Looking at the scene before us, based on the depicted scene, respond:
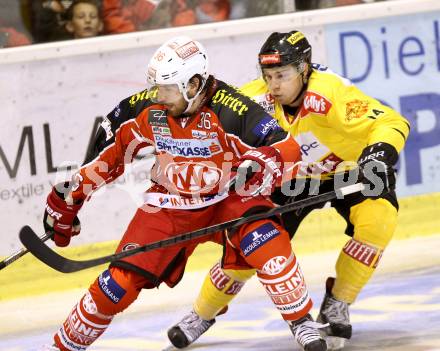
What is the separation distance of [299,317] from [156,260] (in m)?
0.61

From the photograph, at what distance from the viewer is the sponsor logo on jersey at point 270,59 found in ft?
17.0

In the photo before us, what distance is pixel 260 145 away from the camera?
4.67m

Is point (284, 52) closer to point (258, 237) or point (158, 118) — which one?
point (158, 118)

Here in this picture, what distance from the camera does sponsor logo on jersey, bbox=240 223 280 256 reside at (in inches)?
182

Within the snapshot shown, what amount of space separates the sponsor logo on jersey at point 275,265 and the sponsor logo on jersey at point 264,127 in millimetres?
492

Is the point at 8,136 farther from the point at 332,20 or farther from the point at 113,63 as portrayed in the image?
the point at 332,20

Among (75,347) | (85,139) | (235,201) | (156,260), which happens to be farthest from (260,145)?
(85,139)

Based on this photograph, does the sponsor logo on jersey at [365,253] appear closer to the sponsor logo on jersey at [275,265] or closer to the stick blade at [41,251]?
the sponsor logo on jersey at [275,265]

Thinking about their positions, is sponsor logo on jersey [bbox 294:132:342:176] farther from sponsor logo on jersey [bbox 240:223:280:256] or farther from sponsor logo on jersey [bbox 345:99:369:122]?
sponsor logo on jersey [bbox 240:223:280:256]

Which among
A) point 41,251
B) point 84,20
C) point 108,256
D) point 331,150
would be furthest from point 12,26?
point 108,256

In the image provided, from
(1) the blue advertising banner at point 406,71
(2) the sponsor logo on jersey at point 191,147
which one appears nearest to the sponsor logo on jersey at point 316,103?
(2) the sponsor logo on jersey at point 191,147

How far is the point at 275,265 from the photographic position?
15.1 feet

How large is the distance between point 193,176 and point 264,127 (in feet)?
1.30

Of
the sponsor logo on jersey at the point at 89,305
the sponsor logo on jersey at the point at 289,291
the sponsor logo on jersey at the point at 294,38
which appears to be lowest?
the sponsor logo on jersey at the point at 289,291
